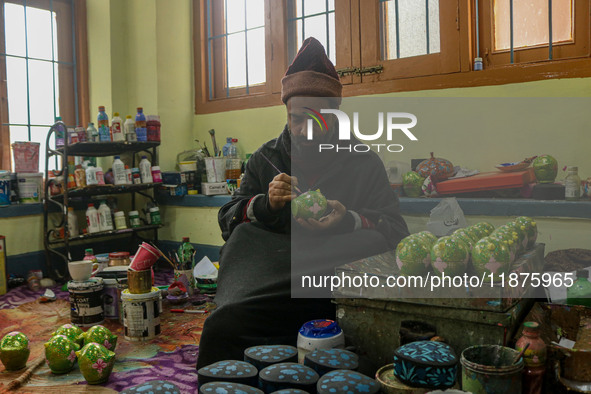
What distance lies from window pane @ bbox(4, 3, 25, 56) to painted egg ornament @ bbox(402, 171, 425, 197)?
320 cm

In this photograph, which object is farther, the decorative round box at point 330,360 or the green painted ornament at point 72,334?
the green painted ornament at point 72,334

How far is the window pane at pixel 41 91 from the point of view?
4.04 metres

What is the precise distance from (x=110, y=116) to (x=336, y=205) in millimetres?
2916

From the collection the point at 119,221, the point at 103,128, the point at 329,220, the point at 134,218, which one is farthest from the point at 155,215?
the point at 329,220

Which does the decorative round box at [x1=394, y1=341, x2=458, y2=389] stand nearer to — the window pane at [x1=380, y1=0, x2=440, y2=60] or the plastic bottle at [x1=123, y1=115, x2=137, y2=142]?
the window pane at [x1=380, y1=0, x2=440, y2=60]

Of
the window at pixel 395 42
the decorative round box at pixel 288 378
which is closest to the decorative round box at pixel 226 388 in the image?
the decorative round box at pixel 288 378

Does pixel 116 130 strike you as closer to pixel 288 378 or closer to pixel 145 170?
pixel 145 170

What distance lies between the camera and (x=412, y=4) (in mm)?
3260

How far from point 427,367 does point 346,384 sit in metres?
0.20

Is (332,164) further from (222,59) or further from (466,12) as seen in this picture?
(222,59)

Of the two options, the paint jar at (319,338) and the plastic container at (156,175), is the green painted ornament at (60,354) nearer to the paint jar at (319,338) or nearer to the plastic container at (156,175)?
the paint jar at (319,338)

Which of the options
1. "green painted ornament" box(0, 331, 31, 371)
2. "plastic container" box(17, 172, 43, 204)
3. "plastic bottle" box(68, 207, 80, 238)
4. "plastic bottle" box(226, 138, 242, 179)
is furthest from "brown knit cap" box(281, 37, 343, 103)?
"plastic container" box(17, 172, 43, 204)

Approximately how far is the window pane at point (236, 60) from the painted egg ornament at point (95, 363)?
289 cm

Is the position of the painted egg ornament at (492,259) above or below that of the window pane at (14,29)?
below
